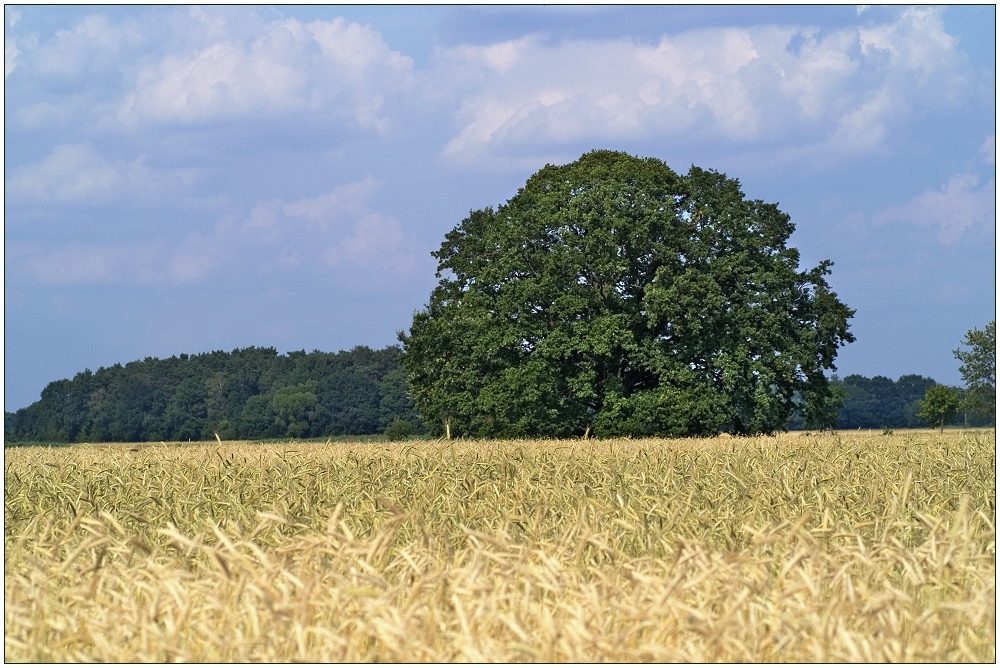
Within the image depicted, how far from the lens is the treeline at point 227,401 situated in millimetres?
67750

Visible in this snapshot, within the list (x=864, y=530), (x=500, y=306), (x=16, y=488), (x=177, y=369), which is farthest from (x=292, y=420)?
(x=864, y=530)

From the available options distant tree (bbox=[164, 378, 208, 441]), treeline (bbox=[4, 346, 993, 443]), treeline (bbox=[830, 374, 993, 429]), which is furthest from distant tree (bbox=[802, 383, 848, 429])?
treeline (bbox=[830, 374, 993, 429])

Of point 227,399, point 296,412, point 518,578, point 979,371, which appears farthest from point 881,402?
point 518,578

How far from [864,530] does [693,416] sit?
91.8ft

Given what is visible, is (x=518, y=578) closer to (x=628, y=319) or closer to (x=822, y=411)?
(x=628, y=319)

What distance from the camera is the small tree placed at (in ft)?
210

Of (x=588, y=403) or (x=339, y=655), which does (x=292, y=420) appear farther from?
(x=339, y=655)

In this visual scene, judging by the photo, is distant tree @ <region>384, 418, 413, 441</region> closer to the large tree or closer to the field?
the large tree

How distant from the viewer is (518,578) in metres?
5.46

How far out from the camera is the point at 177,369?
7425cm

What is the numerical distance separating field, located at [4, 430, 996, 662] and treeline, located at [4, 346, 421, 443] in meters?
55.3

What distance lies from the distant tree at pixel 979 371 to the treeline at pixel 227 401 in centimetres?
3426

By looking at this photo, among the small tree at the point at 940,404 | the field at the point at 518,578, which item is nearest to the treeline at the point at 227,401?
the small tree at the point at 940,404

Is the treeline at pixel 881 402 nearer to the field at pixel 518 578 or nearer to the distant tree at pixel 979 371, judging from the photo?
the distant tree at pixel 979 371
